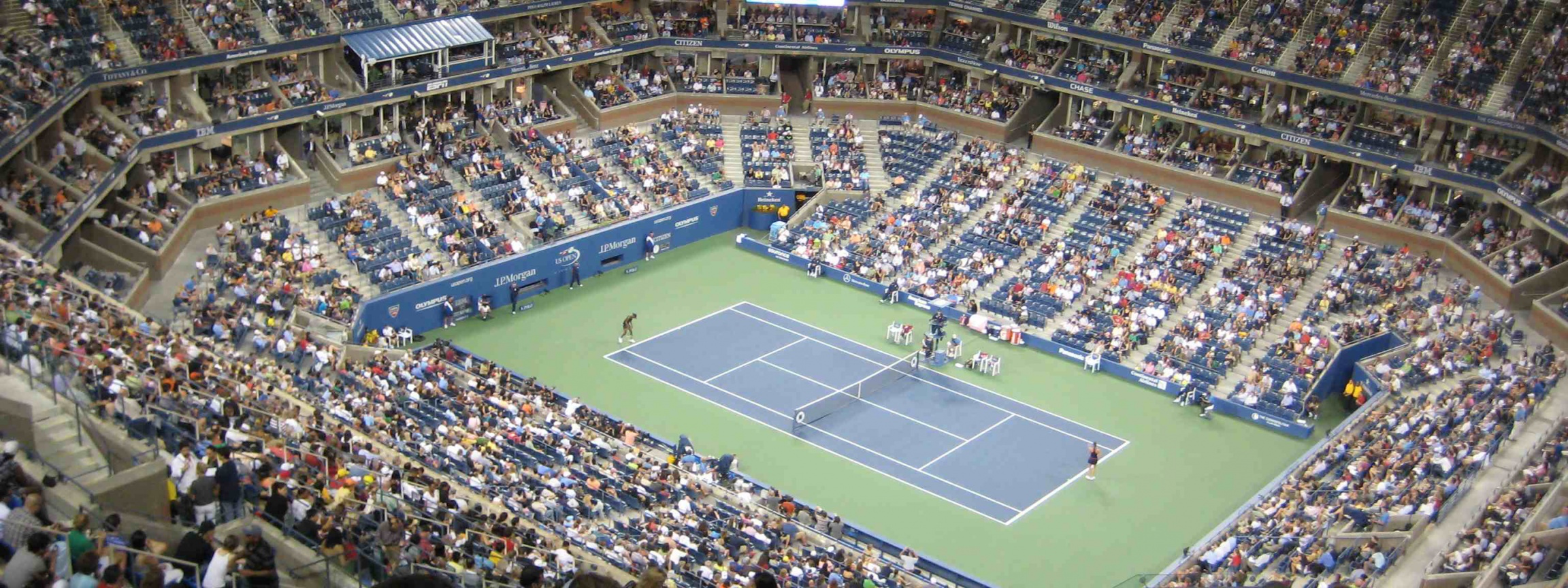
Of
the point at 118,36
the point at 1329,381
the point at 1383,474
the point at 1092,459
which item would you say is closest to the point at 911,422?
the point at 1092,459

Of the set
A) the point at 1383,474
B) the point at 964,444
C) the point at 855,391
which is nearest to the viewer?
the point at 1383,474

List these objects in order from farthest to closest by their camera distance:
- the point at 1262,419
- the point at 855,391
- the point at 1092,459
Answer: the point at 855,391 → the point at 1262,419 → the point at 1092,459

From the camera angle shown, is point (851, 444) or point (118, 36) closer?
point (851, 444)

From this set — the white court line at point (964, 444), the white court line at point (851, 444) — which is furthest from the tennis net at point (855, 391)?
the white court line at point (964, 444)

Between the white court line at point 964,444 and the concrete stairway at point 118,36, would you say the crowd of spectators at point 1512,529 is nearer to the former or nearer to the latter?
the white court line at point 964,444

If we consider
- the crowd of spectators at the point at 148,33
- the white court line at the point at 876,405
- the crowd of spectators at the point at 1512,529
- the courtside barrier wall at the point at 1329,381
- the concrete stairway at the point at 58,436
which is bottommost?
the white court line at the point at 876,405

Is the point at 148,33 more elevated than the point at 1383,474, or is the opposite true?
the point at 148,33

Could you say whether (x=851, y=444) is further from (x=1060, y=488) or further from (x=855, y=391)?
(x=1060, y=488)
